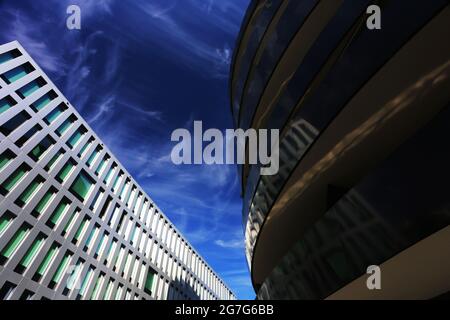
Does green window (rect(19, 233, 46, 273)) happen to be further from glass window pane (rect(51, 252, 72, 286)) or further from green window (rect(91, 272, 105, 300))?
green window (rect(91, 272, 105, 300))

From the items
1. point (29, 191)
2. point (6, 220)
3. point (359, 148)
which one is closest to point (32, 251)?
point (6, 220)

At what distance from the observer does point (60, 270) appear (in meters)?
22.2

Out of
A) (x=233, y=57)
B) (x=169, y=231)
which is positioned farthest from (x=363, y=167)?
(x=169, y=231)

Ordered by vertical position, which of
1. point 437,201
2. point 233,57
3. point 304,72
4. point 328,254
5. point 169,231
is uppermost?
point 169,231

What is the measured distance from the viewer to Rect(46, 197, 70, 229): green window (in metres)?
21.9

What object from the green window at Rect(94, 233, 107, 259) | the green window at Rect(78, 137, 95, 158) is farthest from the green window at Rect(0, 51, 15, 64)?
the green window at Rect(94, 233, 107, 259)

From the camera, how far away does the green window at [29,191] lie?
19516 mm

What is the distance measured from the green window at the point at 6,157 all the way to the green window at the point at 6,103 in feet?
8.93

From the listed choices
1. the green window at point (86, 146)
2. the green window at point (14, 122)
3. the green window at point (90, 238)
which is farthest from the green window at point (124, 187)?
the green window at point (14, 122)

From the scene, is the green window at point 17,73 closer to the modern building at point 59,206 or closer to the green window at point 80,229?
the modern building at point 59,206

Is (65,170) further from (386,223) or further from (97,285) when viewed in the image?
(386,223)

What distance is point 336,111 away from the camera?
262 inches

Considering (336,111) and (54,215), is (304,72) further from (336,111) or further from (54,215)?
(54,215)

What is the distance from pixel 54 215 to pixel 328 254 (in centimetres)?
2237
